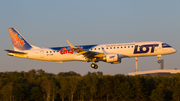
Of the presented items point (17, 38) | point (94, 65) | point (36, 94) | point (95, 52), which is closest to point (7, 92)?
point (36, 94)

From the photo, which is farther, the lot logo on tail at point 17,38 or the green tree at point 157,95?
the green tree at point 157,95

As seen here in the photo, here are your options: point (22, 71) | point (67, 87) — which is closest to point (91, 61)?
point (67, 87)

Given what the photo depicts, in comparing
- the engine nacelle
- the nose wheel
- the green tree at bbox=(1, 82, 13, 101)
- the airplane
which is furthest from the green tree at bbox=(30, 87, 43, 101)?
the engine nacelle

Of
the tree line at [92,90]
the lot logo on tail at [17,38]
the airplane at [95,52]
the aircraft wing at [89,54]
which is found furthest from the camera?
the tree line at [92,90]

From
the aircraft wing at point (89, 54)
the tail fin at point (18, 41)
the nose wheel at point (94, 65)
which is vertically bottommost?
the nose wheel at point (94, 65)

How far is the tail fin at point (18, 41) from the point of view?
48.7 meters

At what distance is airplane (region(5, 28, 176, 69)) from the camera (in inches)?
1662

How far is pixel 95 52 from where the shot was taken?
4231cm

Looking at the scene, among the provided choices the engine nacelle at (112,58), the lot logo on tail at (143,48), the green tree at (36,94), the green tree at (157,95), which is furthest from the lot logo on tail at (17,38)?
the green tree at (157,95)

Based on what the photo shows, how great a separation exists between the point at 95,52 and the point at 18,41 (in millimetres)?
17021

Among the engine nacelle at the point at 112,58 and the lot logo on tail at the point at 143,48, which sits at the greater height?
the lot logo on tail at the point at 143,48

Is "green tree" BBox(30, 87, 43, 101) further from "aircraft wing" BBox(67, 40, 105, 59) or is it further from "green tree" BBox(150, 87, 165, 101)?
"green tree" BBox(150, 87, 165, 101)

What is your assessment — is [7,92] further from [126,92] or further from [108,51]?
[108,51]

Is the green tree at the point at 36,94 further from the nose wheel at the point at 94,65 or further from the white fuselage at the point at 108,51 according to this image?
the nose wheel at the point at 94,65
